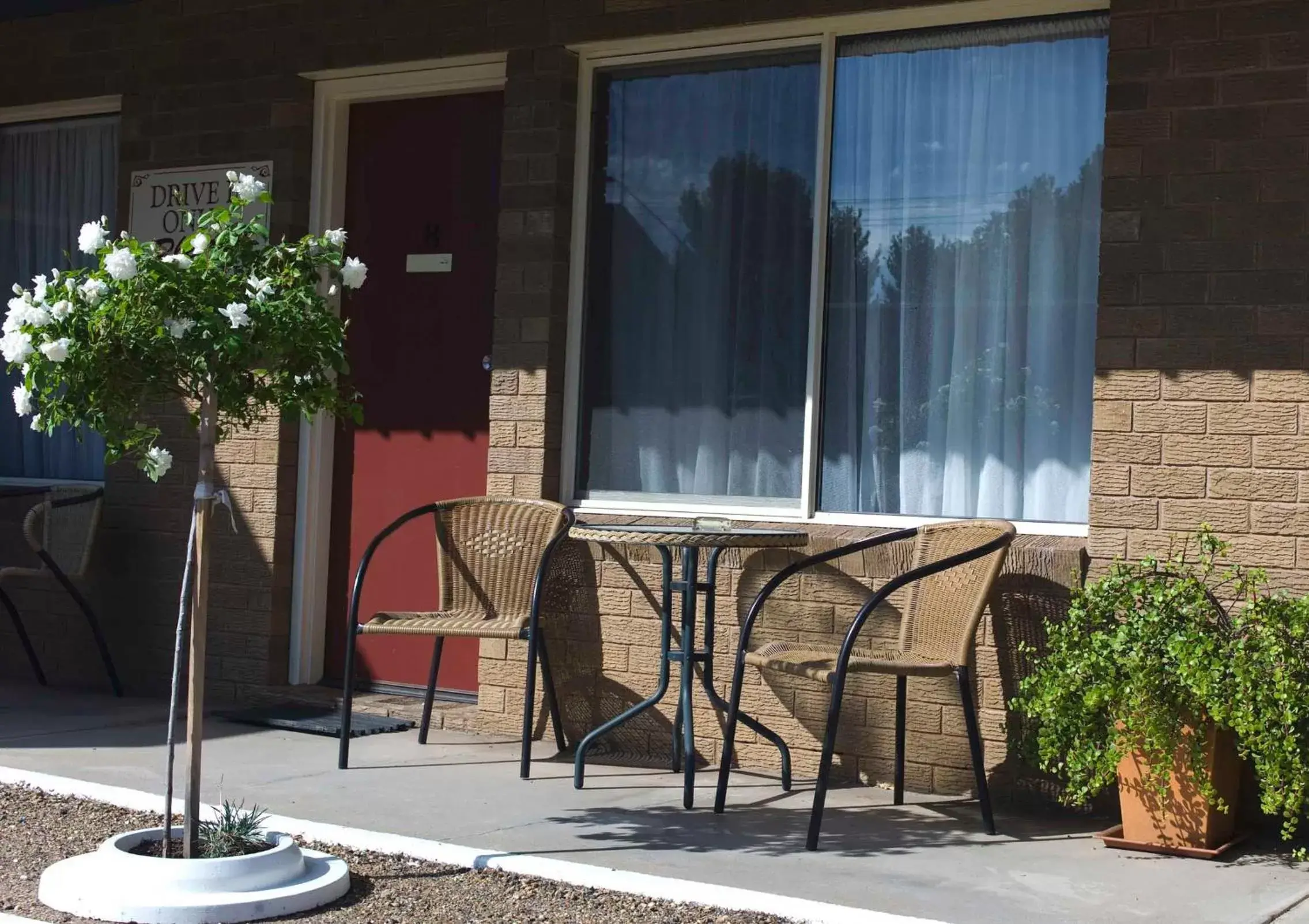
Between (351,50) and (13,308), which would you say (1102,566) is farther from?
(351,50)

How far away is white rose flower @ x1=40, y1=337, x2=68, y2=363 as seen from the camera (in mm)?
3648

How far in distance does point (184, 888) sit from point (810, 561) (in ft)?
6.91

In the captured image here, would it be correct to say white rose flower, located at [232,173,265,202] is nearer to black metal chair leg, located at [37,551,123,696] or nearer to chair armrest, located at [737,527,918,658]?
chair armrest, located at [737,527,918,658]

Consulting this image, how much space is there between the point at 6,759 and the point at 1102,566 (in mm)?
3678

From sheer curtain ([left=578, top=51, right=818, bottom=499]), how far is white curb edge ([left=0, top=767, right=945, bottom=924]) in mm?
2125

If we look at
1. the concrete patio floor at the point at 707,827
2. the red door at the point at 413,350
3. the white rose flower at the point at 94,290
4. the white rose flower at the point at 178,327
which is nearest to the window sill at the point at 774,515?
the red door at the point at 413,350

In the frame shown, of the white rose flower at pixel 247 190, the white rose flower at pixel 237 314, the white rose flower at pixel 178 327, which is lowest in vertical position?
the white rose flower at pixel 178 327

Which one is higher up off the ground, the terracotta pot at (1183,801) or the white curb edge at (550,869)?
the terracotta pot at (1183,801)

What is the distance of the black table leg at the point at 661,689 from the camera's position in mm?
5352

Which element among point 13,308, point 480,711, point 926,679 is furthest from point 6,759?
point 926,679

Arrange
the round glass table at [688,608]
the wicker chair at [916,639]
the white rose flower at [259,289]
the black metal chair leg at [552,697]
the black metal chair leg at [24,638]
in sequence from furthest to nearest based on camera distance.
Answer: the black metal chair leg at [24,638] → the black metal chair leg at [552,697] → the round glass table at [688,608] → the wicker chair at [916,639] → the white rose flower at [259,289]

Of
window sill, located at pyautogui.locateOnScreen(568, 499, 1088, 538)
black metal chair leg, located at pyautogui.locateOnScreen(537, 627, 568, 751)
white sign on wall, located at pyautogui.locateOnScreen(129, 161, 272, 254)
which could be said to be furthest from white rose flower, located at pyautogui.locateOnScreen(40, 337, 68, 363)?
white sign on wall, located at pyautogui.locateOnScreen(129, 161, 272, 254)

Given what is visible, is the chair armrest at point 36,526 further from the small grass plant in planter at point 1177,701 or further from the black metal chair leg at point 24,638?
the small grass plant in planter at point 1177,701

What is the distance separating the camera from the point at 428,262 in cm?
683
